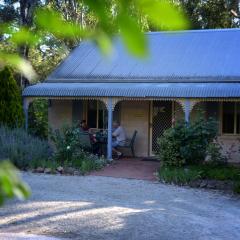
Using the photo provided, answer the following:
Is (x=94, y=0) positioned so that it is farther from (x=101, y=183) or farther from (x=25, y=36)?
(x=101, y=183)

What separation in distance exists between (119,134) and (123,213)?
947cm

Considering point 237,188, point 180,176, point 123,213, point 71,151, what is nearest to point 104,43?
point 123,213

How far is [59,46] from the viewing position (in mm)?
1020

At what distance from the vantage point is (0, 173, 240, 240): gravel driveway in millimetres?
7562

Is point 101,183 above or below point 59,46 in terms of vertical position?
below

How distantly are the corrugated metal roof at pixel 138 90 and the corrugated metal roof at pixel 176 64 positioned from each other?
576 millimetres

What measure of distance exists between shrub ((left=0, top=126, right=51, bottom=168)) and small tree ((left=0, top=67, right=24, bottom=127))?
1052mm

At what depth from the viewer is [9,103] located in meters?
17.6

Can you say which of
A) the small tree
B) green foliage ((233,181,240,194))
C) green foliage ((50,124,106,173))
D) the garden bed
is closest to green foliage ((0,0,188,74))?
green foliage ((233,181,240,194))

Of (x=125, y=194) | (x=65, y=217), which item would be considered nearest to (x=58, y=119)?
(x=125, y=194)

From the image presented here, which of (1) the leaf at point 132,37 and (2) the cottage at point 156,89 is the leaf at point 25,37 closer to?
(1) the leaf at point 132,37

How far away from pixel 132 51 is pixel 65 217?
7.89 metres

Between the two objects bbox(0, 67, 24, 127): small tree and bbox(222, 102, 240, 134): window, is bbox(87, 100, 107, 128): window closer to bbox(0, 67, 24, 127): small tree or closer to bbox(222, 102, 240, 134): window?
bbox(0, 67, 24, 127): small tree

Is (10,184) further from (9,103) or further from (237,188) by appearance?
(9,103)
